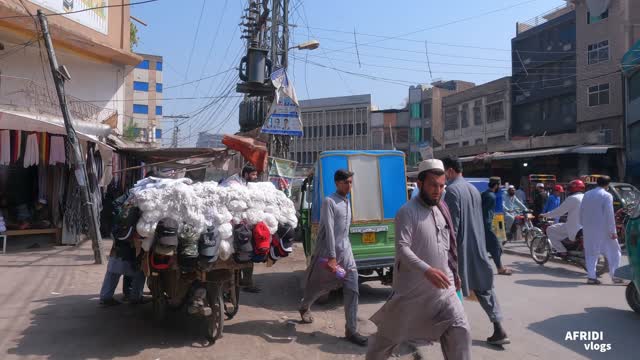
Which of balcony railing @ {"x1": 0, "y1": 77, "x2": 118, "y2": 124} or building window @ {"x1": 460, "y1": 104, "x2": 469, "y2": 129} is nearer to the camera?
balcony railing @ {"x1": 0, "y1": 77, "x2": 118, "y2": 124}

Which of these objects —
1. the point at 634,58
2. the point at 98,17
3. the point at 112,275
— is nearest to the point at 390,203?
the point at 112,275

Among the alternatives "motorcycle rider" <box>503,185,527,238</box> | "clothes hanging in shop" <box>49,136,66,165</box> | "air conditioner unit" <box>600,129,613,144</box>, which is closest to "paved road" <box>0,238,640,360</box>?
→ "clothes hanging in shop" <box>49,136,66,165</box>

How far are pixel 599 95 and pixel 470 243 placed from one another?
30.7 metres

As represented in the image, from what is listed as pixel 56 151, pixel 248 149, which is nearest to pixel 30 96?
pixel 56 151

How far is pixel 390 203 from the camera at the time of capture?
8.12m

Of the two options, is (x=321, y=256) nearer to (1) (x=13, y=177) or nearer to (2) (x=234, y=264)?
(2) (x=234, y=264)

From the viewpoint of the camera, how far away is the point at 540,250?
11164mm

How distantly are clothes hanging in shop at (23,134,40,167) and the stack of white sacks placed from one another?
8566 mm

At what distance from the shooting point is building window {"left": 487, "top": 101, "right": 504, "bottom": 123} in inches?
1590

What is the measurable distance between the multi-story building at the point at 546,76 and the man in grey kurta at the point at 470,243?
1283 inches

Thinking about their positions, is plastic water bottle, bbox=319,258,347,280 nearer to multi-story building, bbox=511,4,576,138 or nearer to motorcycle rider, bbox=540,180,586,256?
motorcycle rider, bbox=540,180,586,256

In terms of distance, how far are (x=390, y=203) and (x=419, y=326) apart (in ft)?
15.0

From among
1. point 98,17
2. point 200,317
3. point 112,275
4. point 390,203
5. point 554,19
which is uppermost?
point 554,19

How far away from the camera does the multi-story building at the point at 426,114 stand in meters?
51.6
